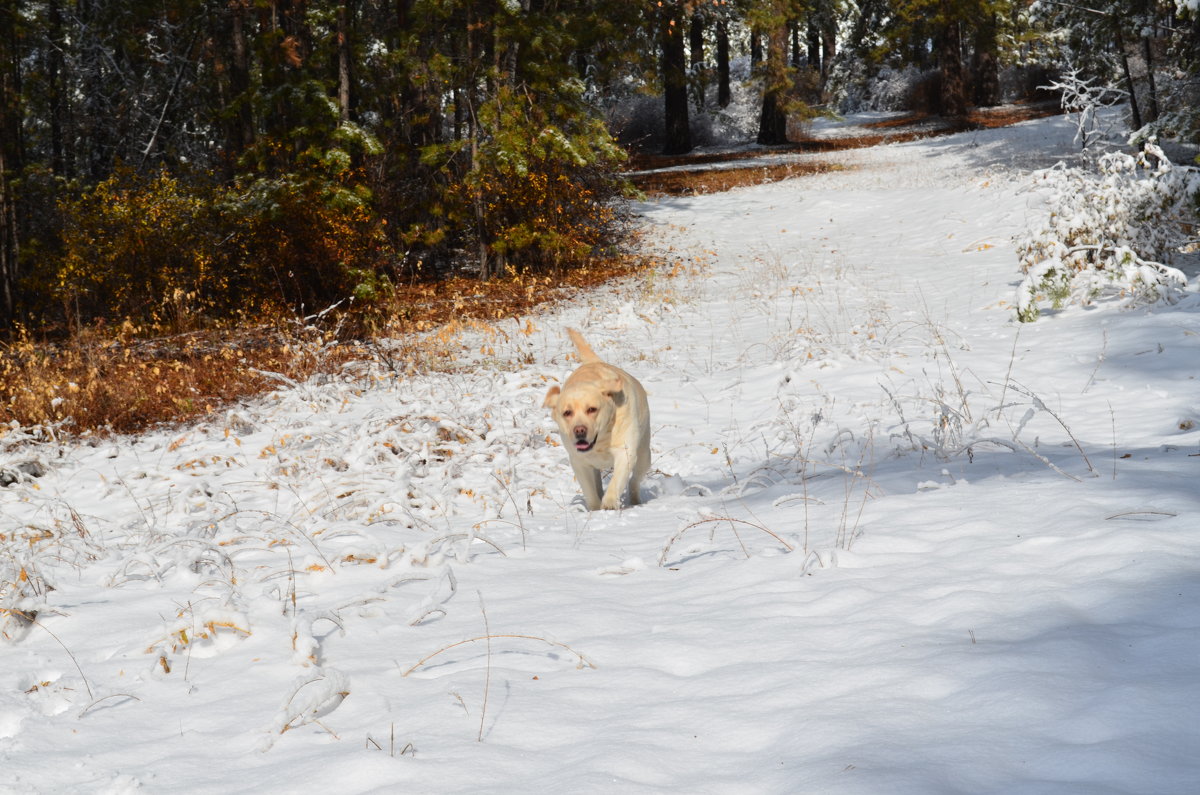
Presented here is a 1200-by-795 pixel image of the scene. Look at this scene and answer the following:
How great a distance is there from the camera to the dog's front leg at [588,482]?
17.7 ft

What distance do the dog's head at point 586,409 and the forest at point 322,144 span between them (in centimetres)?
828

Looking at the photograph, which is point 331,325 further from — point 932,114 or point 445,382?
point 932,114

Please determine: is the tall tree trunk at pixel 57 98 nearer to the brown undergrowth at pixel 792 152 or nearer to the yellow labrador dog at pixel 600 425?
the brown undergrowth at pixel 792 152

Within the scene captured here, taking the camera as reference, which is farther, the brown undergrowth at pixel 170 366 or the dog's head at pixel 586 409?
the brown undergrowth at pixel 170 366

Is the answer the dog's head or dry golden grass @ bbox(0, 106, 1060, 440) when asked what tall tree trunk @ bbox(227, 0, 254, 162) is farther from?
the dog's head

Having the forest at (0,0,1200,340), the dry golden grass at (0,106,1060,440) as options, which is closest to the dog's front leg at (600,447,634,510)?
the dry golden grass at (0,106,1060,440)

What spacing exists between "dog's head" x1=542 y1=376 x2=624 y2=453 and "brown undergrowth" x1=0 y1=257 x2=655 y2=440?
465 centimetres

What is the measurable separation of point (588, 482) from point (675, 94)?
27273 mm

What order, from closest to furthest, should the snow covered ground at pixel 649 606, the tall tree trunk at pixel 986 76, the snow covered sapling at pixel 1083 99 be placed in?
1. the snow covered ground at pixel 649 606
2. the snow covered sapling at pixel 1083 99
3. the tall tree trunk at pixel 986 76

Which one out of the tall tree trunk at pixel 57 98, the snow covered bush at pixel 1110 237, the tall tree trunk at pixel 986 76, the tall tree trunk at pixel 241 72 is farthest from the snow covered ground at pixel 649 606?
the tall tree trunk at pixel 986 76

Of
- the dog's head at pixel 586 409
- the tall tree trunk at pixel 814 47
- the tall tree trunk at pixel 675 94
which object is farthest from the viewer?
the tall tree trunk at pixel 814 47

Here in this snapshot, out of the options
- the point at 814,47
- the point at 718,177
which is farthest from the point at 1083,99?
the point at 814,47

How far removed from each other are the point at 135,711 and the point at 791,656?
6.88 ft

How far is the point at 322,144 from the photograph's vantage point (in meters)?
14.9
